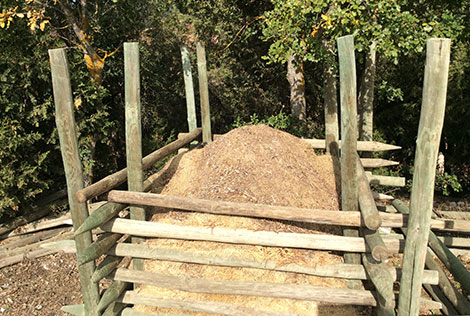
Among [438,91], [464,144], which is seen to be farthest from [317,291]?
[464,144]

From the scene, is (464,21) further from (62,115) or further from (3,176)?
(3,176)

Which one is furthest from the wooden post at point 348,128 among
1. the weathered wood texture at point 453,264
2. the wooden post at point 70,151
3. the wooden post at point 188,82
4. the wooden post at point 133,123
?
the wooden post at point 188,82

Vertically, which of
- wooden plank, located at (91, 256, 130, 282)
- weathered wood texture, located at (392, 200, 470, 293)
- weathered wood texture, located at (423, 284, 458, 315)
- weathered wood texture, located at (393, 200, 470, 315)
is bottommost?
weathered wood texture, located at (423, 284, 458, 315)

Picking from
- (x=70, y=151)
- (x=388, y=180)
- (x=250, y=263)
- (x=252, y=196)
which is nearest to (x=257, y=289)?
(x=250, y=263)

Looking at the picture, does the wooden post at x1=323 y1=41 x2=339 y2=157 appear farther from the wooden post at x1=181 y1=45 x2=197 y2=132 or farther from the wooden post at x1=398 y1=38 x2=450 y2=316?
the wooden post at x1=398 y1=38 x2=450 y2=316

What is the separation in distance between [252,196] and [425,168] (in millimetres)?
1847

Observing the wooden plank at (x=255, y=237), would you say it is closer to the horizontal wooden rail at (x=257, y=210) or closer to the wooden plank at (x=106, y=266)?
the horizontal wooden rail at (x=257, y=210)

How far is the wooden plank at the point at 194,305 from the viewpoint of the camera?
3715mm

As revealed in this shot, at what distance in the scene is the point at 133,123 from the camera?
13.1 feet

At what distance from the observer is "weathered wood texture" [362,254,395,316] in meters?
3.16

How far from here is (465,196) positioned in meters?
10.9

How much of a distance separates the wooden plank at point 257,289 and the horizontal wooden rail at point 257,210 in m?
0.69

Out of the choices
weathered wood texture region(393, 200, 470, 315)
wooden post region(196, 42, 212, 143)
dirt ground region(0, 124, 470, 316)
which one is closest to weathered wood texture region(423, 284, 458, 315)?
weathered wood texture region(393, 200, 470, 315)

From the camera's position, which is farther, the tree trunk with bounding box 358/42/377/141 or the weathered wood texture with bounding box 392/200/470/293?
the tree trunk with bounding box 358/42/377/141
